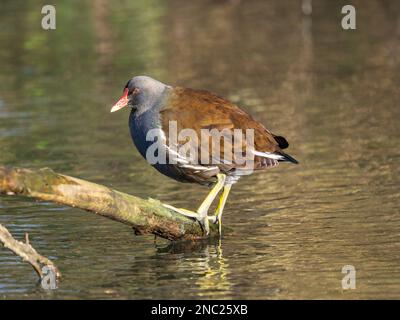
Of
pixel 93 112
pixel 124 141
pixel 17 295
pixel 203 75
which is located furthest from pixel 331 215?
pixel 203 75

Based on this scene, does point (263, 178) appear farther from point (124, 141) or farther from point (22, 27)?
point (22, 27)

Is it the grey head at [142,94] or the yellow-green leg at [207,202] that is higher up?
the grey head at [142,94]

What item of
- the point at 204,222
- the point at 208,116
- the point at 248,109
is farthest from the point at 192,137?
the point at 248,109

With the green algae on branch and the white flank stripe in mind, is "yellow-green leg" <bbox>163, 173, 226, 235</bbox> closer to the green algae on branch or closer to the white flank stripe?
the green algae on branch

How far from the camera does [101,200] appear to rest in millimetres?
7547

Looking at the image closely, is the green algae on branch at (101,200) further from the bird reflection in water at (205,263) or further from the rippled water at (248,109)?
the rippled water at (248,109)

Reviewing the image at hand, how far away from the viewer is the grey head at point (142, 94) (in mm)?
8344

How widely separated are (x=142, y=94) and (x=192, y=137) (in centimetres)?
54

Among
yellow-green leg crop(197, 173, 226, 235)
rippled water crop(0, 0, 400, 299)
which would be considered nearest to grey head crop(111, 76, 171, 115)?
yellow-green leg crop(197, 173, 226, 235)

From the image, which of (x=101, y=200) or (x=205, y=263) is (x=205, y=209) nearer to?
(x=205, y=263)

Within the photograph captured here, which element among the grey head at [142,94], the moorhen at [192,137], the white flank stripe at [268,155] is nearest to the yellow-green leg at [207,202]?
the moorhen at [192,137]

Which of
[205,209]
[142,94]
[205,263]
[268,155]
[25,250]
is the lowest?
[205,263]

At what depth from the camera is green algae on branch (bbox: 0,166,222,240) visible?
705cm

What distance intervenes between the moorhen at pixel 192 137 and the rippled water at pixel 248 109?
0.58 meters
